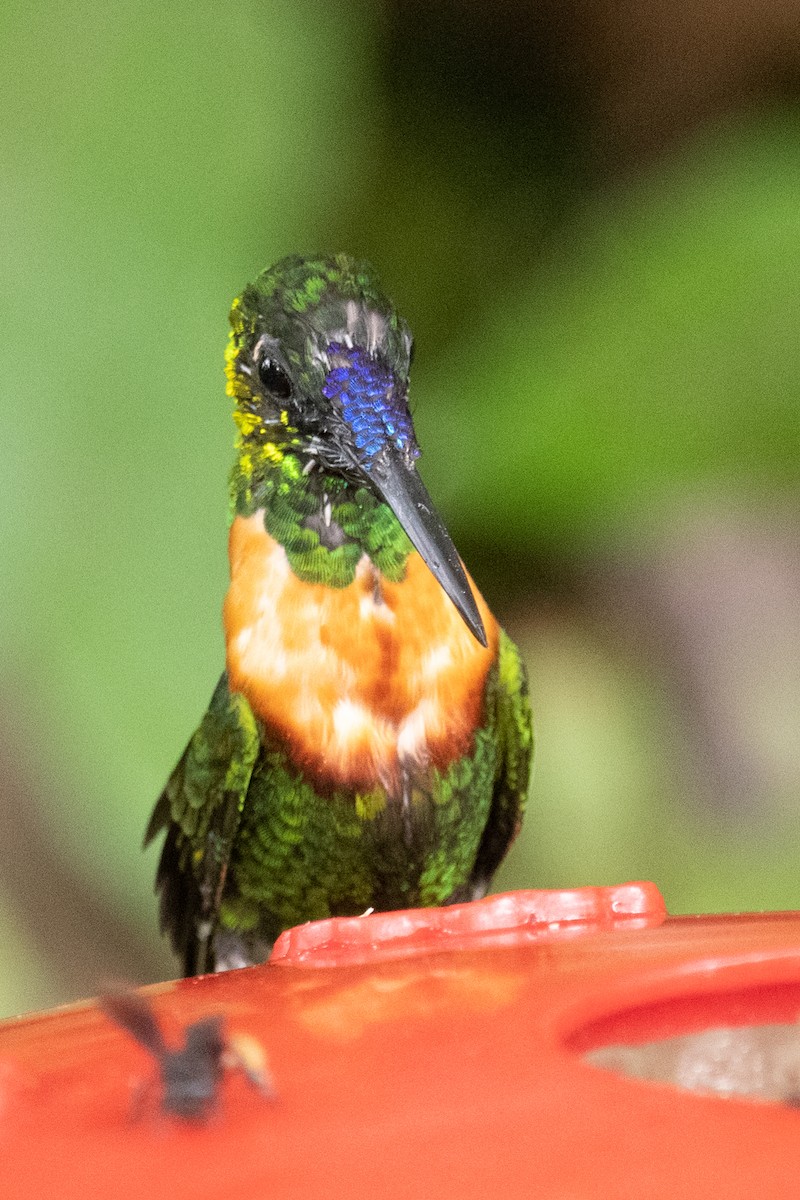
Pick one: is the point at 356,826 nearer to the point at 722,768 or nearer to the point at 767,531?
the point at 722,768

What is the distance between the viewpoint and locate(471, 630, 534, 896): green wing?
118 cm

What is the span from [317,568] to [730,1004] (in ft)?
1.79

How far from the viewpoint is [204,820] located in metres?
1.14

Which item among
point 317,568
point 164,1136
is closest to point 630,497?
point 317,568

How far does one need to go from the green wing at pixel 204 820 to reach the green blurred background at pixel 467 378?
22 cm

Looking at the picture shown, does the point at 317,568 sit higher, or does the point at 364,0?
the point at 364,0

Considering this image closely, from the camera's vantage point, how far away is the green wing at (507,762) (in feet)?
3.88

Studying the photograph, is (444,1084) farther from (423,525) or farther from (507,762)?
(507,762)

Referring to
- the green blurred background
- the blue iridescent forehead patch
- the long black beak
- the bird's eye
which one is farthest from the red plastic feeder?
the green blurred background

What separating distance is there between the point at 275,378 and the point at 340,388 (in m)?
0.10

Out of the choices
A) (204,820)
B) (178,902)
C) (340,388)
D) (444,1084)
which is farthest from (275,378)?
(444,1084)

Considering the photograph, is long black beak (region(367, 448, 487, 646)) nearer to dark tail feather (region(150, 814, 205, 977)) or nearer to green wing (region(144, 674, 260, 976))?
green wing (region(144, 674, 260, 976))

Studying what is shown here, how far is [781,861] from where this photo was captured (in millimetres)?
1688

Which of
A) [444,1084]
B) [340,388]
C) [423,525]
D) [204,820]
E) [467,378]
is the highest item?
[467,378]
